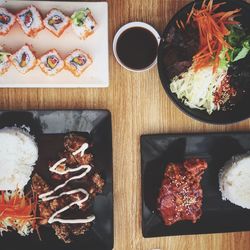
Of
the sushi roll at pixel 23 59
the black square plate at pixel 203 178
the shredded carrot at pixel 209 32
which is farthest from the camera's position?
the black square plate at pixel 203 178

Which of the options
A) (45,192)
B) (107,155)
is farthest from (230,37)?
(45,192)

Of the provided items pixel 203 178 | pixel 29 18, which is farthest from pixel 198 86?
pixel 29 18

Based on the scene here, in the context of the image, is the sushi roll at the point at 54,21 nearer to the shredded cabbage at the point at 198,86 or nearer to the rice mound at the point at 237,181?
the shredded cabbage at the point at 198,86

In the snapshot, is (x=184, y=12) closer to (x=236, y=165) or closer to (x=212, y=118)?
(x=212, y=118)

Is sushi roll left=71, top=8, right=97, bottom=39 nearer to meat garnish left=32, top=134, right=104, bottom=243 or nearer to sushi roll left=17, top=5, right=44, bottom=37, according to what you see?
sushi roll left=17, top=5, right=44, bottom=37

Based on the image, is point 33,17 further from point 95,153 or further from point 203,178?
point 203,178

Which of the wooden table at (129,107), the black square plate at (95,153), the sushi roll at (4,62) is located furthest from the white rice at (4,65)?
the black square plate at (95,153)
